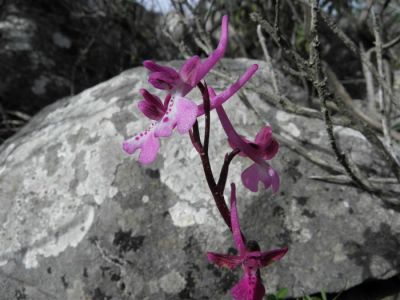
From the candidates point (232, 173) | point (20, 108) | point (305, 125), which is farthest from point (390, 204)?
point (20, 108)

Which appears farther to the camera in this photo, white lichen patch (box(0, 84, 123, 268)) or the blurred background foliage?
the blurred background foliage

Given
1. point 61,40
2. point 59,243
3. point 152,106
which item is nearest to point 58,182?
point 59,243

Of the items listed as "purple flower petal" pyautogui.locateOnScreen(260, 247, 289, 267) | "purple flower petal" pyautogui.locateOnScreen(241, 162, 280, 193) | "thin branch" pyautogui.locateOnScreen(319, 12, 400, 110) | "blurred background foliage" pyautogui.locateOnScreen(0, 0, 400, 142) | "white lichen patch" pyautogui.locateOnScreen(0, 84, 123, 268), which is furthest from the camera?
"blurred background foliage" pyautogui.locateOnScreen(0, 0, 400, 142)

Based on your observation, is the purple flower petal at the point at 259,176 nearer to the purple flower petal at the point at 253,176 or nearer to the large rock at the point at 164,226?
the purple flower petal at the point at 253,176

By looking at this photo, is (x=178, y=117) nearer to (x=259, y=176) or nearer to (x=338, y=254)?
(x=259, y=176)

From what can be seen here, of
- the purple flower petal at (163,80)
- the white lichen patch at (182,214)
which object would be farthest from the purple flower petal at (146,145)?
the white lichen patch at (182,214)

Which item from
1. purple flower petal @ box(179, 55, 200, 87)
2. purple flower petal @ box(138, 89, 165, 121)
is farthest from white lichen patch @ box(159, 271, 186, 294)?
purple flower petal @ box(179, 55, 200, 87)

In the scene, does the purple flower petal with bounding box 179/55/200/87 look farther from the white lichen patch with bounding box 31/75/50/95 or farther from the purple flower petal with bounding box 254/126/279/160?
the white lichen patch with bounding box 31/75/50/95
